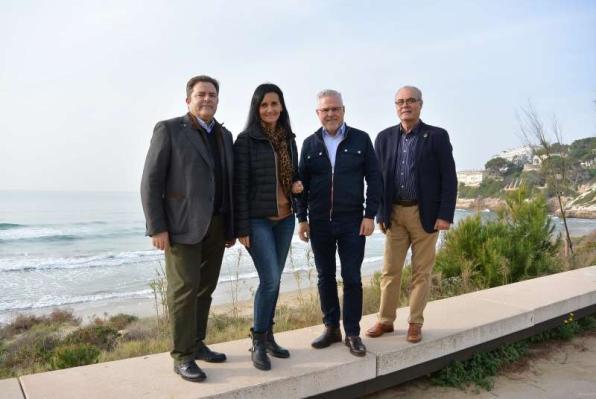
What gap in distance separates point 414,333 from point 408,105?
1.71 meters

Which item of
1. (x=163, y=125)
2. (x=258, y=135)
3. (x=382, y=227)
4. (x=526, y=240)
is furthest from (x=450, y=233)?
(x=163, y=125)

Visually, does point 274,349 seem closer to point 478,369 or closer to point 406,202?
point 406,202

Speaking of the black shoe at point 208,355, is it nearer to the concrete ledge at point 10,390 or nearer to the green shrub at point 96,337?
the concrete ledge at point 10,390

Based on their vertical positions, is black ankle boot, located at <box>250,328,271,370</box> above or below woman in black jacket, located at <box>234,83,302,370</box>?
below

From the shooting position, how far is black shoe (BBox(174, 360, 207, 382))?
265cm

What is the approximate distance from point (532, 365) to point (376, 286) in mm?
2979

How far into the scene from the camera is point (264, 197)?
2896mm

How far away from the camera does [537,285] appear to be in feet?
17.0

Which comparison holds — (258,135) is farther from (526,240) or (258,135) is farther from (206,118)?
(526,240)

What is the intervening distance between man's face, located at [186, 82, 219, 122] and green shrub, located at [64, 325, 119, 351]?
509 cm

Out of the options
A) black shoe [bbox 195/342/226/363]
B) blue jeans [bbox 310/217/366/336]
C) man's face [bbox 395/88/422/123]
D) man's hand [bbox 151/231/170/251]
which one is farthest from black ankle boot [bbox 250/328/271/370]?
man's face [bbox 395/88/422/123]

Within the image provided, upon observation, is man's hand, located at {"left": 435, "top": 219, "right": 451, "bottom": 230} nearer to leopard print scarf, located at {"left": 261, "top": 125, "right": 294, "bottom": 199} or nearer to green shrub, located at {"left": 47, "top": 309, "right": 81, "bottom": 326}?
leopard print scarf, located at {"left": 261, "top": 125, "right": 294, "bottom": 199}

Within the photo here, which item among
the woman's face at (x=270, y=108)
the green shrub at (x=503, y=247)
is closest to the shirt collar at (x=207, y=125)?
the woman's face at (x=270, y=108)

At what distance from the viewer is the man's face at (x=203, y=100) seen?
2820 mm
